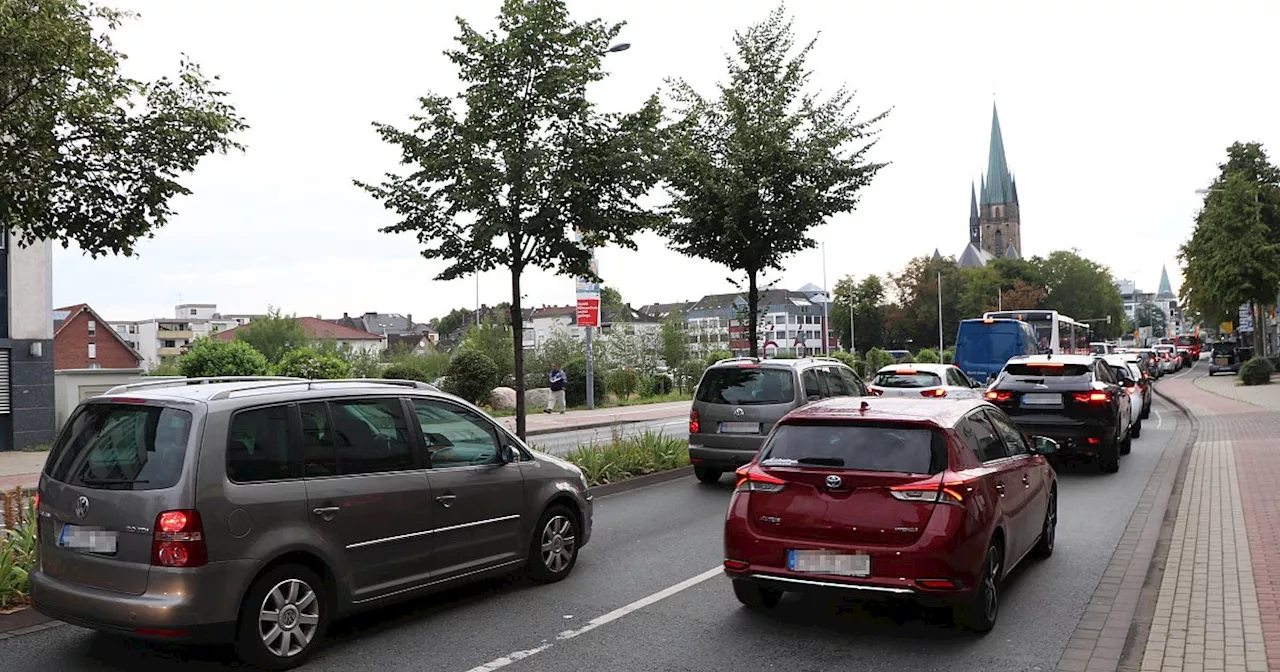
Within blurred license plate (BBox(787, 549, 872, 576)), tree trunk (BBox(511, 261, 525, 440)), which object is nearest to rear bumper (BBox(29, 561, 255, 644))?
blurred license plate (BBox(787, 549, 872, 576))

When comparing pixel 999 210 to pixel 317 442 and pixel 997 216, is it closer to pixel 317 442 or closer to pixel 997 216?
pixel 997 216

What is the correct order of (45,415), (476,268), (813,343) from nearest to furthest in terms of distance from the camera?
(476,268) → (45,415) → (813,343)

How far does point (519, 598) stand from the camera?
283 inches

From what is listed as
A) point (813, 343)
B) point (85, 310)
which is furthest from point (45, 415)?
point (813, 343)

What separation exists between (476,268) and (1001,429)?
310 inches

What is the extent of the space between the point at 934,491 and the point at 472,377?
83.5 ft

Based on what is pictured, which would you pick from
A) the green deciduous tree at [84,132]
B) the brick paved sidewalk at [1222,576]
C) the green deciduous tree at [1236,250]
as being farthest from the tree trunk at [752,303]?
the green deciduous tree at [1236,250]

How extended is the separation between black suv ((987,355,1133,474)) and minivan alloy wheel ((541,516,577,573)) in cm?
830

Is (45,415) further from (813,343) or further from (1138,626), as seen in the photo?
(813,343)

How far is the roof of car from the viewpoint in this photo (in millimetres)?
6371

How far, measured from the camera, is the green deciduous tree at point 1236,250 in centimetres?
4700

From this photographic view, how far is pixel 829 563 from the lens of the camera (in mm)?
5973

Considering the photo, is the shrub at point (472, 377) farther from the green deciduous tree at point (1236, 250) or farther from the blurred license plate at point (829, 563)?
the green deciduous tree at point (1236, 250)

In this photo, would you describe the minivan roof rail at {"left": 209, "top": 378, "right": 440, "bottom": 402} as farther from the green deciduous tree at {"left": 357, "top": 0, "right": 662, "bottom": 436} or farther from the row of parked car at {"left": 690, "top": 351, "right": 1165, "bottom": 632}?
the green deciduous tree at {"left": 357, "top": 0, "right": 662, "bottom": 436}
